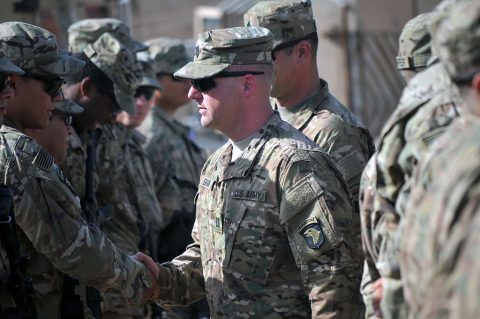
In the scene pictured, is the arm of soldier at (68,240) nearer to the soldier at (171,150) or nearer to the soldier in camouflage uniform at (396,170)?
the soldier in camouflage uniform at (396,170)

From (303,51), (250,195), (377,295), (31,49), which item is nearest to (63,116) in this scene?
(31,49)

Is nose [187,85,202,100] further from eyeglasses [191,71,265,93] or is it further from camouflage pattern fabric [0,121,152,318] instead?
camouflage pattern fabric [0,121,152,318]

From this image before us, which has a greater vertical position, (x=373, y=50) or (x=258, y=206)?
(x=258, y=206)

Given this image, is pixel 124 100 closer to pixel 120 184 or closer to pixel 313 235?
pixel 120 184

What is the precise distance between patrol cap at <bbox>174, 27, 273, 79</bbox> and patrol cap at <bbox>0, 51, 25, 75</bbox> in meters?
0.74

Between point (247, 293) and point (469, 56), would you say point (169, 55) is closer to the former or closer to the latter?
point (247, 293)

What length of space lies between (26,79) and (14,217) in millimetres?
863

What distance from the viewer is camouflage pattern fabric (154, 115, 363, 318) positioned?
4613 mm

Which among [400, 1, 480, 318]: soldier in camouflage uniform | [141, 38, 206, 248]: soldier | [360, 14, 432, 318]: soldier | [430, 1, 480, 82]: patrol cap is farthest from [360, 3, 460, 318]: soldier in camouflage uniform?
[141, 38, 206, 248]: soldier

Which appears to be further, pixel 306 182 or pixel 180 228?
pixel 180 228

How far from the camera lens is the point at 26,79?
17.7 feet

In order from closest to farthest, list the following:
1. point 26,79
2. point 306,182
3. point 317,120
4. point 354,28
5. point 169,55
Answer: point 306,182, point 26,79, point 317,120, point 169,55, point 354,28

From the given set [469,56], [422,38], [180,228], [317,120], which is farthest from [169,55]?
[469,56]

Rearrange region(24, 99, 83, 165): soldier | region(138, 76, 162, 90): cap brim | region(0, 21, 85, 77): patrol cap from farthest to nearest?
region(138, 76, 162, 90): cap brim → region(24, 99, 83, 165): soldier → region(0, 21, 85, 77): patrol cap
